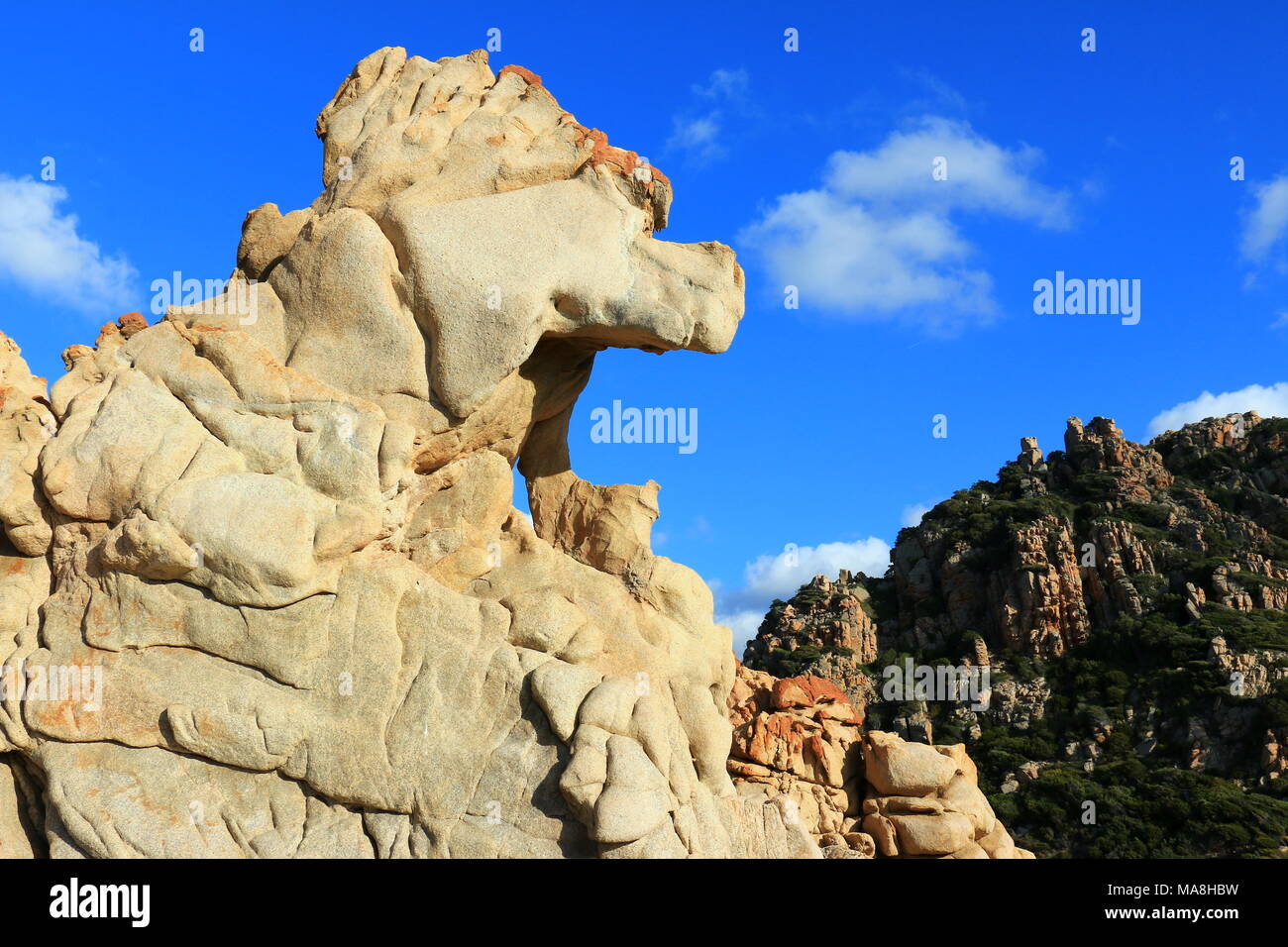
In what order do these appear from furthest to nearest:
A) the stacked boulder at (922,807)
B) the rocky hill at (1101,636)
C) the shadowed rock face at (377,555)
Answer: the rocky hill at (1101,636) → the stacked boulder at (922,807) → the shadowed rock face at (377,555)

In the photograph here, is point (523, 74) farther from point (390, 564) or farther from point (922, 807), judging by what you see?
point (922, 807)

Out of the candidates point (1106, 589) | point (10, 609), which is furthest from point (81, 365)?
point (1106, 589)

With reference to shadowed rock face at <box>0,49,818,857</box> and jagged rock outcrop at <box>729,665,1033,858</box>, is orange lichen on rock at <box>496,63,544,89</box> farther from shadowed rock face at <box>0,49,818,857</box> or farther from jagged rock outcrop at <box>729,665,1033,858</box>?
jagged rock outcrop at <box>729,665,1033,858</box>

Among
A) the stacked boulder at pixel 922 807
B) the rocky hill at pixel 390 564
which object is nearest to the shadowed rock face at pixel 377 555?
the rocky hill at pixel 390 564

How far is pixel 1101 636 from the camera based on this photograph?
4469cm

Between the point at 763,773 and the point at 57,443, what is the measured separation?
7.52 meters

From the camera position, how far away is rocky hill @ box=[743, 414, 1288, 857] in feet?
106

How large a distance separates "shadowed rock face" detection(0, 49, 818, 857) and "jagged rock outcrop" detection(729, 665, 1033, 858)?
0.98m

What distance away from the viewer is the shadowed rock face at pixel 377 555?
9.47 m

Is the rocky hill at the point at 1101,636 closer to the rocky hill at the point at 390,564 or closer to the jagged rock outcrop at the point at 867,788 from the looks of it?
the jagged rock outcrop at the point at 867,788

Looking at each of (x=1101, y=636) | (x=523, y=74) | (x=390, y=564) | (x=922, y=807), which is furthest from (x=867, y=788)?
(x=1101, y=636)

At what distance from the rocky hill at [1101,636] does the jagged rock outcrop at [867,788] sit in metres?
18.6

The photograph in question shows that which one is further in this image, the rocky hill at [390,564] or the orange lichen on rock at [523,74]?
the orange lichen on rock at [523,74]

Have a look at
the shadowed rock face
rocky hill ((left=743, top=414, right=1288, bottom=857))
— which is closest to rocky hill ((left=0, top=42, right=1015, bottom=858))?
the shadowed rock face
